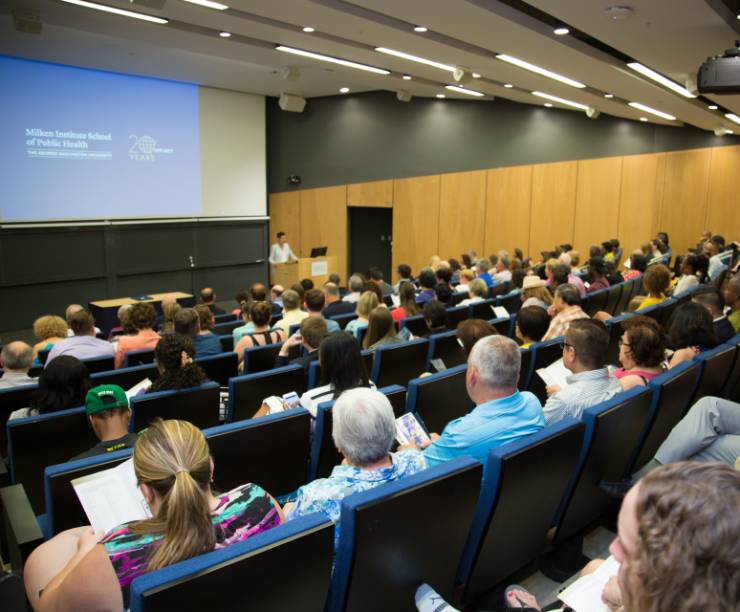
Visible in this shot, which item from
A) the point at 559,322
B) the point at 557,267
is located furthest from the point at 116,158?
the point at 559,322

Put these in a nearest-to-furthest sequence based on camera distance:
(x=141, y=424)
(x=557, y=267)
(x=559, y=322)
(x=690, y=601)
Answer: (x=690, y=601)
(x=141, y=424)
(x=559, y=322)
(x=557, y=267)

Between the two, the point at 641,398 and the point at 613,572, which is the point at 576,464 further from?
the point at 613,572

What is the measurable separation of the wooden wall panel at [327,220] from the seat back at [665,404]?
39.2 ft

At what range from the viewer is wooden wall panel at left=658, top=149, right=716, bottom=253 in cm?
1163

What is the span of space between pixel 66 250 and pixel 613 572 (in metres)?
10.8

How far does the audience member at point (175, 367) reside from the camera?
11.3 ft

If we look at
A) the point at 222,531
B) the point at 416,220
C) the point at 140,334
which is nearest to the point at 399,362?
the point at 140,334

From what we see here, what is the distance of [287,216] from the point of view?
49.9 feet

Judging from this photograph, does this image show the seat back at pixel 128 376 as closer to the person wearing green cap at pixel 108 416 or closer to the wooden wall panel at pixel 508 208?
the person wearing green cap at pixel 108 416

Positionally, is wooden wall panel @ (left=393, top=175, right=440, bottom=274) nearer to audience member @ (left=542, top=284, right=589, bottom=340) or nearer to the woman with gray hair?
audience member @ (left=542, top=284, right=589, bottom=340)

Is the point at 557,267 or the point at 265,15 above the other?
the point at 265,15

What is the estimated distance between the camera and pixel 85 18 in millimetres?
7562

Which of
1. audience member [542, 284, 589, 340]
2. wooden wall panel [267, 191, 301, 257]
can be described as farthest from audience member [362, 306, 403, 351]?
wooden wall panel [267, 191, 301, 257]

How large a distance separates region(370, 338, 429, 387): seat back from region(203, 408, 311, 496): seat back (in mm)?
1355
